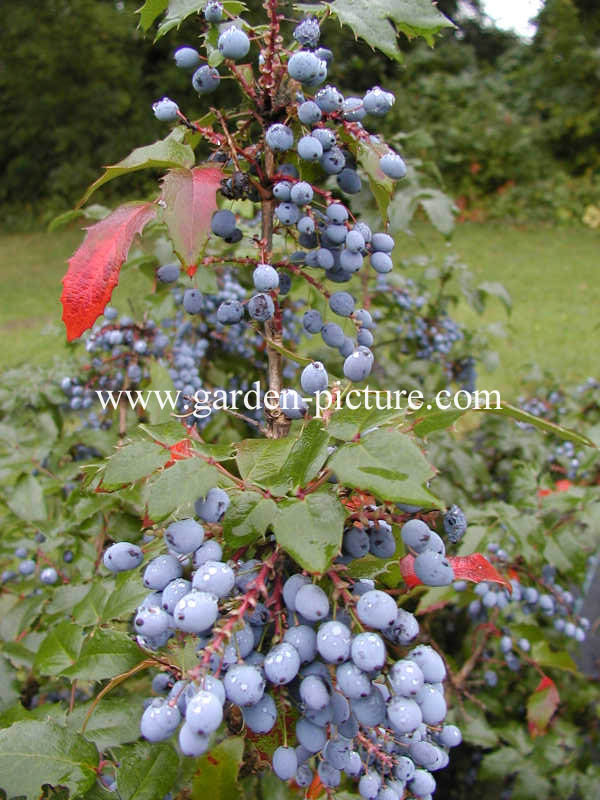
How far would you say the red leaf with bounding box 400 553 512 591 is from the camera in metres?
0.77

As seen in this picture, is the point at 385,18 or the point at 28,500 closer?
the point at 385,18

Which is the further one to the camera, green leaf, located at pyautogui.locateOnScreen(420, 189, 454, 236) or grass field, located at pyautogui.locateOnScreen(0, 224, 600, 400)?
grass field, located at pyautogui.locateOnScreen(0, 224, 600, 400)

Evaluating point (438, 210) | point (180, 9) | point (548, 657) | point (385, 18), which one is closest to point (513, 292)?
point (438, 210)

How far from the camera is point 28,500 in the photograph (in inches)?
55.8

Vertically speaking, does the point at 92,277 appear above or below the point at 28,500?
above

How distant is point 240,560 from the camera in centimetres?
73

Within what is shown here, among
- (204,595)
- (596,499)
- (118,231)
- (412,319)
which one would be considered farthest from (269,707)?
(412,319)

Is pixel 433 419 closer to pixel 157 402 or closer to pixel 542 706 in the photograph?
pixel 157 402

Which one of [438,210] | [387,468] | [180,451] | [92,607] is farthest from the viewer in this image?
[438,210]

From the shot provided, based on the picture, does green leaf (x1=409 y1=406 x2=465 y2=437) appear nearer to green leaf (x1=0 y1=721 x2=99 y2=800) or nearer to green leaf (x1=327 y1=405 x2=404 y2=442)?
green leaf (x1=327 y1=405 x2=404 y2=442)

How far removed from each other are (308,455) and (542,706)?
121 cm

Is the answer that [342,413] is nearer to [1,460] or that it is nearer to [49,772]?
[49,772]

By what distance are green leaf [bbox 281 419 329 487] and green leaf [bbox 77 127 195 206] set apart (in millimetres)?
345

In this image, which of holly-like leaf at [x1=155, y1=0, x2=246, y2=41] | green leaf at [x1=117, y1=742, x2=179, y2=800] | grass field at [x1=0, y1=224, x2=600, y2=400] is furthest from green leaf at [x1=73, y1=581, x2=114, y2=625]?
grass field at [x1=0, y1=224, x2=600, y2=400]
